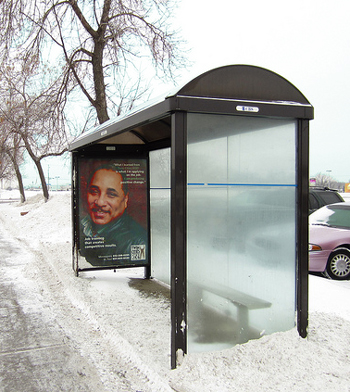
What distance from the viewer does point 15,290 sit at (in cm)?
665

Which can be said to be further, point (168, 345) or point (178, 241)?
point (168, 345)

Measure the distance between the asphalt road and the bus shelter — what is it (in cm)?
102

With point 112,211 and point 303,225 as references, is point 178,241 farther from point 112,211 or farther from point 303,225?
point 112,211

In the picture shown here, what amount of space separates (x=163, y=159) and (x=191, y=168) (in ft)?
9.96

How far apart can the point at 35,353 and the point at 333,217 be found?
6.83m

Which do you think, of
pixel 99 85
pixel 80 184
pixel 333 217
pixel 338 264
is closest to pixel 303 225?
pixel 80 184

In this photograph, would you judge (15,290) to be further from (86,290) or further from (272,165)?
(272,165)

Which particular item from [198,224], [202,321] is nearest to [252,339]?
[202,321]

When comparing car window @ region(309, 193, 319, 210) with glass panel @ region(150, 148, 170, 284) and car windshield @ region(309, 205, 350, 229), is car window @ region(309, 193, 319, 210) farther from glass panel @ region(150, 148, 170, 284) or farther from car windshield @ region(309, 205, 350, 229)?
glass panel @ region(150, 148, 170, 284)

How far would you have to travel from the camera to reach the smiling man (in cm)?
683

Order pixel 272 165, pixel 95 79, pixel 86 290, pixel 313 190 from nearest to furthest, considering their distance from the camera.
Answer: pixel 272 165
pixel 86 290
pixel 95 79
pixel 313 190

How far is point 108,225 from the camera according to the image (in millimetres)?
6879

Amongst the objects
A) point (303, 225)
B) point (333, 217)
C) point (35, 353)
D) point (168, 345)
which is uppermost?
point (303, 225)

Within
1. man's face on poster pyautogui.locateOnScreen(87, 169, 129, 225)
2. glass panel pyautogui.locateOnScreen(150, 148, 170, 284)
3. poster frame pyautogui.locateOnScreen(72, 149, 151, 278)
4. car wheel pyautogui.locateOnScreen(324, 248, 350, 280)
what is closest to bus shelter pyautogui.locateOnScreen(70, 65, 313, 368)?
glass panel pyautogui.locateOnScreen(150, 148, 170, 284)
